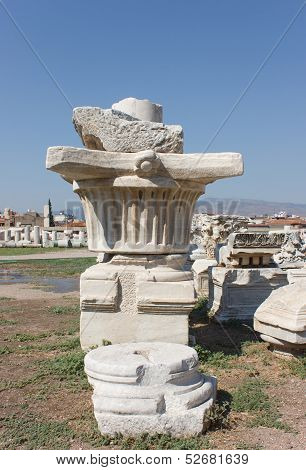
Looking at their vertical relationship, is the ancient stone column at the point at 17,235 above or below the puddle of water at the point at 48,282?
above

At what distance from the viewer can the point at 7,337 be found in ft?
19.0

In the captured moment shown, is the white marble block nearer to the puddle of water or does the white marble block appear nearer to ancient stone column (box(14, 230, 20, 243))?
the puddle of water

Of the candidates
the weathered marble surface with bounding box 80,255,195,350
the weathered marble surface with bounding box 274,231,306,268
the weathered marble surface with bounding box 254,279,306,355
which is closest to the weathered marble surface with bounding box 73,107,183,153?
the weathered marble surface with bounding box 80,255,195,350

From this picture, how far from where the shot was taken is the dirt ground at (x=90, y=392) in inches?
119

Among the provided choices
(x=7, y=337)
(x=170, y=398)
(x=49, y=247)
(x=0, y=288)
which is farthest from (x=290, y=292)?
(x=49, y=247)

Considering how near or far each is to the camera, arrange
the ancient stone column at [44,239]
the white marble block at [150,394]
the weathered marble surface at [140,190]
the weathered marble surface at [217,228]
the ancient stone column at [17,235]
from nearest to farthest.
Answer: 1. the white marble block at [150,394]
2. the weathered marble surface at [140,190]
3. the weathered marble surface at [217,228]
4. the ancient stone column at [44,239]
5. the ancient stone column at [17,235]

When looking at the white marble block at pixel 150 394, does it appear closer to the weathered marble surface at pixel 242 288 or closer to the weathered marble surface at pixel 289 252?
the weathered marble surface at pixel 242 288

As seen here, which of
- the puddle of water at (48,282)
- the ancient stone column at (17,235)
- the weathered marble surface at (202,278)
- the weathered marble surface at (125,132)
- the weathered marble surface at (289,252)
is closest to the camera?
the weathered marble surface at (125,132)

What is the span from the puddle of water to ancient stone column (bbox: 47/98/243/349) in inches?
229

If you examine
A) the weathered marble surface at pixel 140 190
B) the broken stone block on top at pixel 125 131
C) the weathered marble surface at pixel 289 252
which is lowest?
the weathered marble surface at pixel 289 252

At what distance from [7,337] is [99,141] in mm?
2670

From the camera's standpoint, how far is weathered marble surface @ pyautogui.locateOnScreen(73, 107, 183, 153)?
191 inches

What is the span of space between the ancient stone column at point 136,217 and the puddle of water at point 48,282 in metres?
5.82

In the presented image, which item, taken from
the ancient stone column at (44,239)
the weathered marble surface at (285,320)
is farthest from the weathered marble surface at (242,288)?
the ancient stone column at (44,239)
